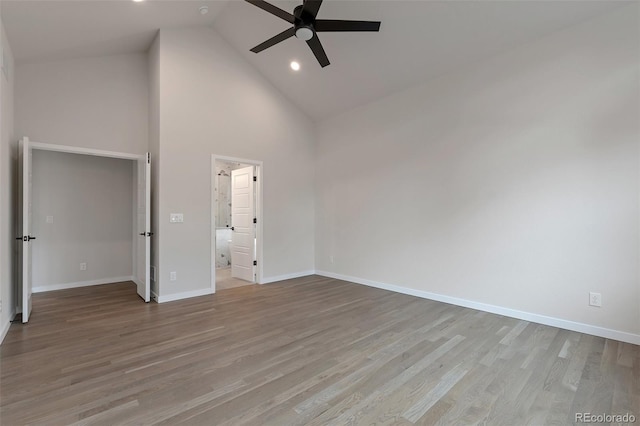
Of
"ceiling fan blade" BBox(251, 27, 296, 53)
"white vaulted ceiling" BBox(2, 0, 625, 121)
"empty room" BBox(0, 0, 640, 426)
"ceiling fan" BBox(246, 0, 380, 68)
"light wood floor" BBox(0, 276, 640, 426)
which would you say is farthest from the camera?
"white vaulted ceiling" BBox(2, 0, 625, 121)

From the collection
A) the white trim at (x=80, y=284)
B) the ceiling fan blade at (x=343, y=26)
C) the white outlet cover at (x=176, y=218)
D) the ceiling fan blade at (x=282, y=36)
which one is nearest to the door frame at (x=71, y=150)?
the white outlet cover at (x=176, y=218)

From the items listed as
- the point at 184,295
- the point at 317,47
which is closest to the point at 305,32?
the point at 317,47

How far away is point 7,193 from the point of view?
3.13 m

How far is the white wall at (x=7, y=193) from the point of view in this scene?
2887 millimetres

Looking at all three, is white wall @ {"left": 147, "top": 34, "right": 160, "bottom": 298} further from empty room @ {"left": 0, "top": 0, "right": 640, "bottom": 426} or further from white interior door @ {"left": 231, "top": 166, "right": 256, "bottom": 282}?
white interior door @ {"left": 231, "top": 166, "right": 256, "bottom": 282}

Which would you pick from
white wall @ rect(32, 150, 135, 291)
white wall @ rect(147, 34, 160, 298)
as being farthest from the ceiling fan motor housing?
white wall @ rect(32, 150, 135, 291)

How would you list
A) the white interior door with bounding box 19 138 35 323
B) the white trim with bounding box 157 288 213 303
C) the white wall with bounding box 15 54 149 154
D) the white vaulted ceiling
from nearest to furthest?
1. the white vaulted ceiling
2. the white interior door with bounding box 19 138 35 323
3. the white wall with bounding box 15 54 149 154
4. the white trim with bounding box 157 288 213 303

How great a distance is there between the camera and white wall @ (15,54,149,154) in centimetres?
387

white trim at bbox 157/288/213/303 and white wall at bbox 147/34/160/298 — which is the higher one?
white wall at bbox 147/34/160/298

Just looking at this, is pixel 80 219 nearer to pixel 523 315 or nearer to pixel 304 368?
pixel 304 368

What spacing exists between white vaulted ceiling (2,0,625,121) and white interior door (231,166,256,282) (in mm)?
2025

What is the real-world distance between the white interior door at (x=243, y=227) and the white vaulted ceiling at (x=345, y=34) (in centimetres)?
202

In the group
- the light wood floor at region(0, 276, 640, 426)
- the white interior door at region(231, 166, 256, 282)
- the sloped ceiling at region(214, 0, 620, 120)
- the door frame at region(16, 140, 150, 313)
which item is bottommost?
the light wood floor at region(0, 276, 640, 426)

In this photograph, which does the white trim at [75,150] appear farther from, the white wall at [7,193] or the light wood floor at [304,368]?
the light wood floor at [304,368]
